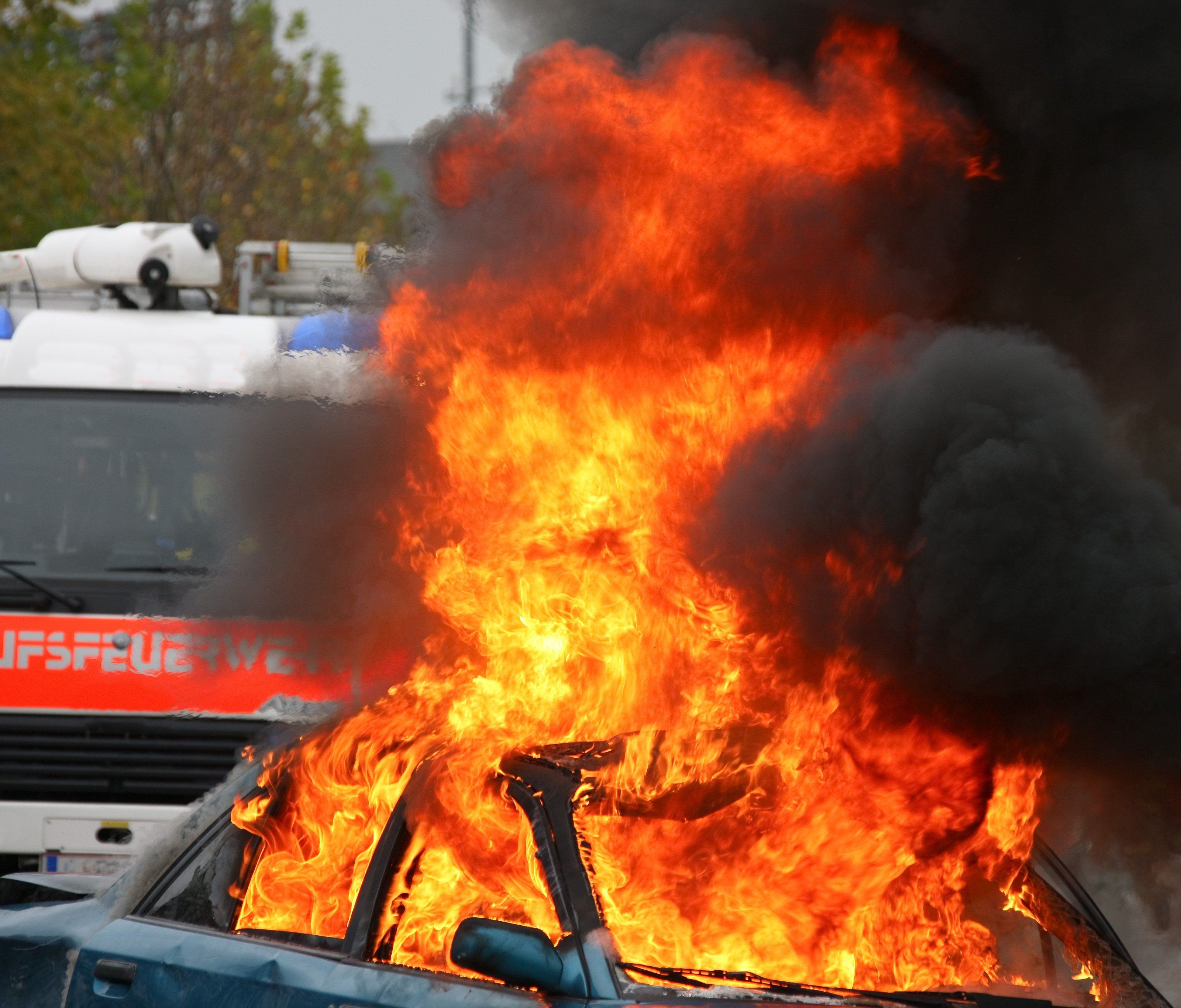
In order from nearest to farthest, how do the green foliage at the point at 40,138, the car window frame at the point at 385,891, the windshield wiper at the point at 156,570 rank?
the car window frame at the point at 385,891 < the windshield wiper at the point at 156,570 < the green foliage at the point at 40,138

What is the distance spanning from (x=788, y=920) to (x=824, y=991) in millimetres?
354

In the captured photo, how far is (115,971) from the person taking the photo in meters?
4.03

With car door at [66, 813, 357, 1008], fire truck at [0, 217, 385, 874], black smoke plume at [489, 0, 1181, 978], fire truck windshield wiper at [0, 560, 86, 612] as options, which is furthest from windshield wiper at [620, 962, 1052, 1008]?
fire truck windshield wiper at [0, 560, 86, 612]

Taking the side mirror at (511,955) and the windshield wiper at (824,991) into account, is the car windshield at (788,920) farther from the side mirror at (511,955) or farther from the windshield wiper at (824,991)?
the side mirror at (511,955)

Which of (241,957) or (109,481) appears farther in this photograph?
(109,481)

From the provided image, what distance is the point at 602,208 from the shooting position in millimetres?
4996

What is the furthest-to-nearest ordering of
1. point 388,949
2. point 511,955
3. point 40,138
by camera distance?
point 40,138 < point 388,949 < point 511,955

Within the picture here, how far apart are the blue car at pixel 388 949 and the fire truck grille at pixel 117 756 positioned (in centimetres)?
214

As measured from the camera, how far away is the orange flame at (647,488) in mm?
3848

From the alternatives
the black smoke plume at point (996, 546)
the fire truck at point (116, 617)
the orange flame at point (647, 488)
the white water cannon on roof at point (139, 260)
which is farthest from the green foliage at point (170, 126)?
the black smoke plume at point (996, 546)

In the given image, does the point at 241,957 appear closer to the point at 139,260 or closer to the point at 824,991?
the point at 824,991

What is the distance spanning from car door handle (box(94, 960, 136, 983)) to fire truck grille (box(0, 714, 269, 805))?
8.69 feet

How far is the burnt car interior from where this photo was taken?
10.9 ft

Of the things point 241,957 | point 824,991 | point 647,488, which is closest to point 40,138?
point 647,488
